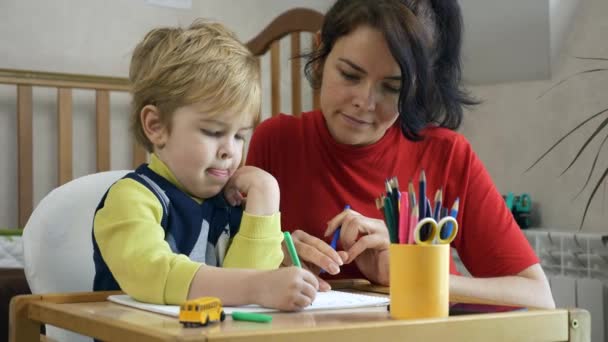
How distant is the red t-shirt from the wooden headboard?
42.2 inches

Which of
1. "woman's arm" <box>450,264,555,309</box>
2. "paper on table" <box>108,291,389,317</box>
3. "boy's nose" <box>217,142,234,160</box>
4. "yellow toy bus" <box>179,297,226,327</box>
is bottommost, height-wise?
"woman's arm" <box>450,264,555,309</box>

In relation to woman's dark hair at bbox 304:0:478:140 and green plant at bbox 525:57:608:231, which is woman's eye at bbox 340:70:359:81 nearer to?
woman's dark hair at bbox 304:0:478:140

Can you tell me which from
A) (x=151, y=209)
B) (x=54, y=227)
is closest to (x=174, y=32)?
(x=151, y=209)

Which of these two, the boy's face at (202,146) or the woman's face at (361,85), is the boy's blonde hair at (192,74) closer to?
the boy's face at (202,146)

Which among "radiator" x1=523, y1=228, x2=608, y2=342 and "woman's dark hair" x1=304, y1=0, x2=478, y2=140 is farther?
"radiator" x1=523, y1=228, x2=608, y2=342

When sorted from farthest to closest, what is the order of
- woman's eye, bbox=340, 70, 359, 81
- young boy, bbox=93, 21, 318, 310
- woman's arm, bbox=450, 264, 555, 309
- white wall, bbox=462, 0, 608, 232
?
1. white wall, bbox=462, 0, 608, 232
2. woman's eye, bbox=340, 70, 359, 81
3. woman's arm, bbox=450, 264, 555, 309
4. young boy, bbox=93, 21, 318, 310

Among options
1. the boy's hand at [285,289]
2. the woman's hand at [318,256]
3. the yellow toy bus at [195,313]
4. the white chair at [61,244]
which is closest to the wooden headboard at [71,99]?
the white chair at [61,244]

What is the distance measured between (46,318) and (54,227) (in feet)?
1.29

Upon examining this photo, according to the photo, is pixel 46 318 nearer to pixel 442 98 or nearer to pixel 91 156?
pixel 442 98

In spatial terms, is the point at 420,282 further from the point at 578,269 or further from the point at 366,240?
the point at 578,269

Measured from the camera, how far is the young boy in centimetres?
90

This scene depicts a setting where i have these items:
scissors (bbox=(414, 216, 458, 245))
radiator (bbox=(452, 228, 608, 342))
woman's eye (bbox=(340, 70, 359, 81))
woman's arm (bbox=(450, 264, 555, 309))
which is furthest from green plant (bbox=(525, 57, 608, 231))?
scissors (bbox=(414, 216, 458, 245))

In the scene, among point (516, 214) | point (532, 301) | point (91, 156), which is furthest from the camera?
point (91, 156)

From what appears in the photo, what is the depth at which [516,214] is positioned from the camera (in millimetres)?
2453
